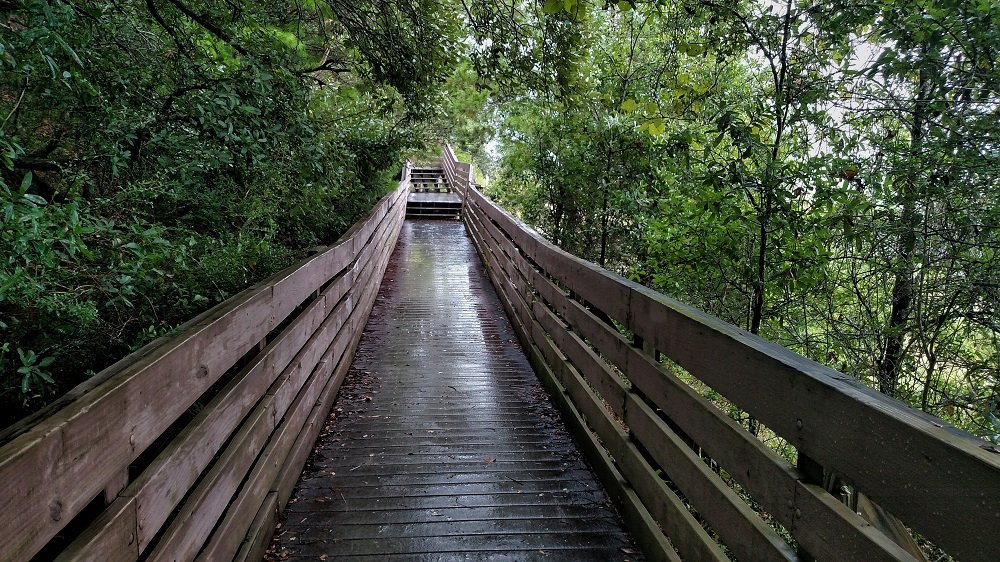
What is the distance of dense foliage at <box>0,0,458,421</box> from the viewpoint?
2.09 meters

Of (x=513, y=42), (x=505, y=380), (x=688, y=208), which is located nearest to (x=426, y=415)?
(x=505, y=380)

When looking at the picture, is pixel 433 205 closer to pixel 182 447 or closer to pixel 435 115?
pixel 435 115

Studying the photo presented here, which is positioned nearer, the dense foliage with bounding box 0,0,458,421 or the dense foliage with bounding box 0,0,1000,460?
the dense foliage with bounding box 0,0,458,421

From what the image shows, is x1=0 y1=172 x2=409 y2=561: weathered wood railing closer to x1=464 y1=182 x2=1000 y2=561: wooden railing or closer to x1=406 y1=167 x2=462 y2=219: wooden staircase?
x1=464 y1=182 x2=1000 y2=561: wooden railing

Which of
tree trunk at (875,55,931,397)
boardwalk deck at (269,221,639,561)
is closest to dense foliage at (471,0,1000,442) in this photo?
tree trunk at (875,55,931,397)

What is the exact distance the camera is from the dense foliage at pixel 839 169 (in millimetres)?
3312

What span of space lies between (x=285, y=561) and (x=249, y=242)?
221 cm

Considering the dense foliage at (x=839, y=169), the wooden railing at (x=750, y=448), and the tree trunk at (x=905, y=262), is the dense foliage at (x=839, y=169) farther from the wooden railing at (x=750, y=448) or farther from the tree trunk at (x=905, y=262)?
the wooden railing at (x=750, y=448)

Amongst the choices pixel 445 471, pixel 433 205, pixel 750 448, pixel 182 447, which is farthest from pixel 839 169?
pixel 433 205

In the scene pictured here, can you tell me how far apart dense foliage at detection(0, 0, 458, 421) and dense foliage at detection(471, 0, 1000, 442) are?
1732 millimetres

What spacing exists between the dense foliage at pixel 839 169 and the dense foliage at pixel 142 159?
173cm

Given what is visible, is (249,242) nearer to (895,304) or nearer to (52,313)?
(52,313)

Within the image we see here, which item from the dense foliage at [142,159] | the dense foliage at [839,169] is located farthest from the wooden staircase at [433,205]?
the dense foliage at [142,159]

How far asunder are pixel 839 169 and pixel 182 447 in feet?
14.1
